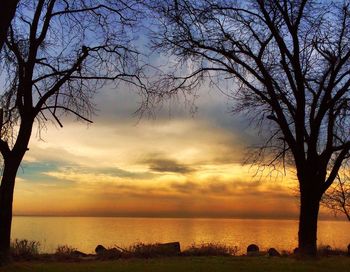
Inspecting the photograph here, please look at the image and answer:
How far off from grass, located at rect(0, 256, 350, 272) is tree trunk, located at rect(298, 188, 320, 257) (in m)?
Result: 1.07

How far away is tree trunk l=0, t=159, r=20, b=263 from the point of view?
54.3ft

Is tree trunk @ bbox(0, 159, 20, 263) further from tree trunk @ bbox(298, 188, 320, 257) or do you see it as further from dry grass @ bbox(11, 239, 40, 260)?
tree trunk @ bbox(298, 188, 320, 257)

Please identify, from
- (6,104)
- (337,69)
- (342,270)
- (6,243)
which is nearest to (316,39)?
(337,69)

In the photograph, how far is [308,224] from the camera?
20.0 m

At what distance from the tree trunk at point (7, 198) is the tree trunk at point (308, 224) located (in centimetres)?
1078

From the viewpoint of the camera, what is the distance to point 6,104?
18.2 m

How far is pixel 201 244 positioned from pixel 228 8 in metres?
10.2

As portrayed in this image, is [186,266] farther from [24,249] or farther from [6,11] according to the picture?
[6,11]

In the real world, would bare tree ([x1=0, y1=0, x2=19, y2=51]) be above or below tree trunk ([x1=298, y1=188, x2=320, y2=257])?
above

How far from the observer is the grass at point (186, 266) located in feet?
50.5

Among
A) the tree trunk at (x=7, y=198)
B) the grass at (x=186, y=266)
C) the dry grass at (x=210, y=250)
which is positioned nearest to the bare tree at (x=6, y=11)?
the grass at (x=186, y=266)

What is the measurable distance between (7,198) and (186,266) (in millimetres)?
6150

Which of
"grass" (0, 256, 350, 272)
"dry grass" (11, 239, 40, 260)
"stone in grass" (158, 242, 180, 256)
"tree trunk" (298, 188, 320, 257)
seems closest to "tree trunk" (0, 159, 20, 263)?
"grass" (0, 256, 350, 272)

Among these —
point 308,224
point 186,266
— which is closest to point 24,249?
point 186,266
